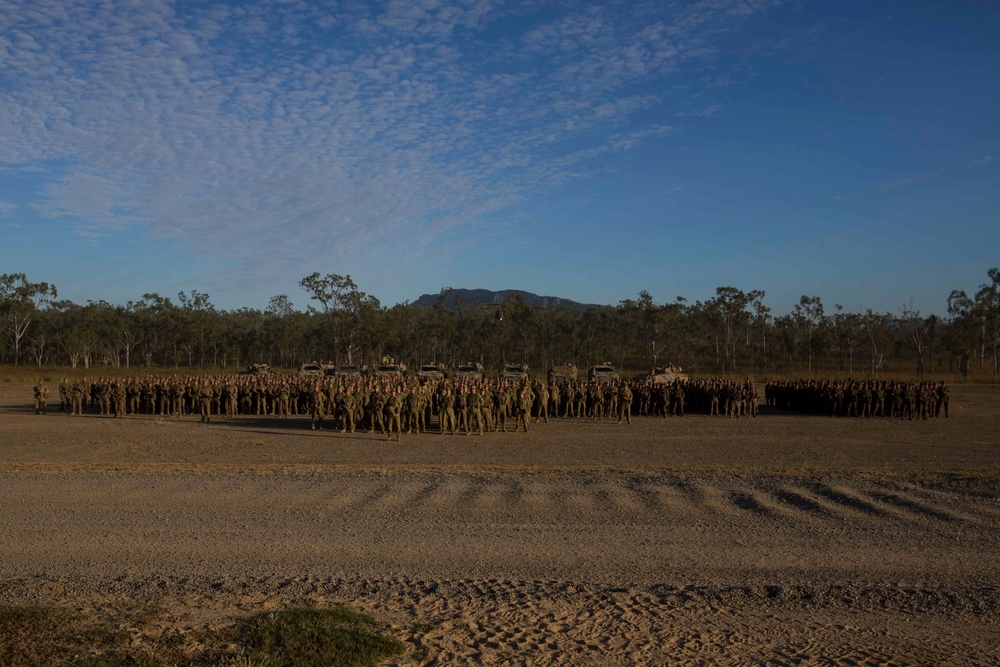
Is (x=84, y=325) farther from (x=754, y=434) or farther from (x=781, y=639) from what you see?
(x=781, y=639)

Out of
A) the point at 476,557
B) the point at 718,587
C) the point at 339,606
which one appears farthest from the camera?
the point at 476,557

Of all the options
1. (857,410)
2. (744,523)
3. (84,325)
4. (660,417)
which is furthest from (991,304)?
(84,325)

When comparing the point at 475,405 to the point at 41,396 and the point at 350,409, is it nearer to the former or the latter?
the point at 350,409

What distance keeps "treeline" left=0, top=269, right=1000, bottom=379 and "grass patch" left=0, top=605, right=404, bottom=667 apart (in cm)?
5387

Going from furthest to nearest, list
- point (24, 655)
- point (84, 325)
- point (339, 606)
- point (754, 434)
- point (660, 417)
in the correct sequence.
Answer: point (84, 325) < point (660, 417) < point (754, 434) < point (339, 606) < point (24, 655)

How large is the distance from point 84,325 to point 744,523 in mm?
75927


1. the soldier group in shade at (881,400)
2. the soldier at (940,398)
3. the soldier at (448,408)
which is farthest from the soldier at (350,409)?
the soldier at (940,398)

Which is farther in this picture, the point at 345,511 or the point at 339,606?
the point at 345,511

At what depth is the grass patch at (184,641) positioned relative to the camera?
529cm

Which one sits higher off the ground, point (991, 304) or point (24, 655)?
point (991, 304)

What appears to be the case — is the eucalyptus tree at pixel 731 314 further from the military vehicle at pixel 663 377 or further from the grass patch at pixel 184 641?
the grass patch at pixel 184 641

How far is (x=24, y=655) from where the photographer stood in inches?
207

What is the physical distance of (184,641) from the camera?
5633 mm

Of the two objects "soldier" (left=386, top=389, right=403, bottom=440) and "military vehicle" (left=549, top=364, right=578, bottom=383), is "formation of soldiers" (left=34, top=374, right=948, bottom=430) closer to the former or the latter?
"soldier" (left=386, top=389, right=403, bottom=440)
